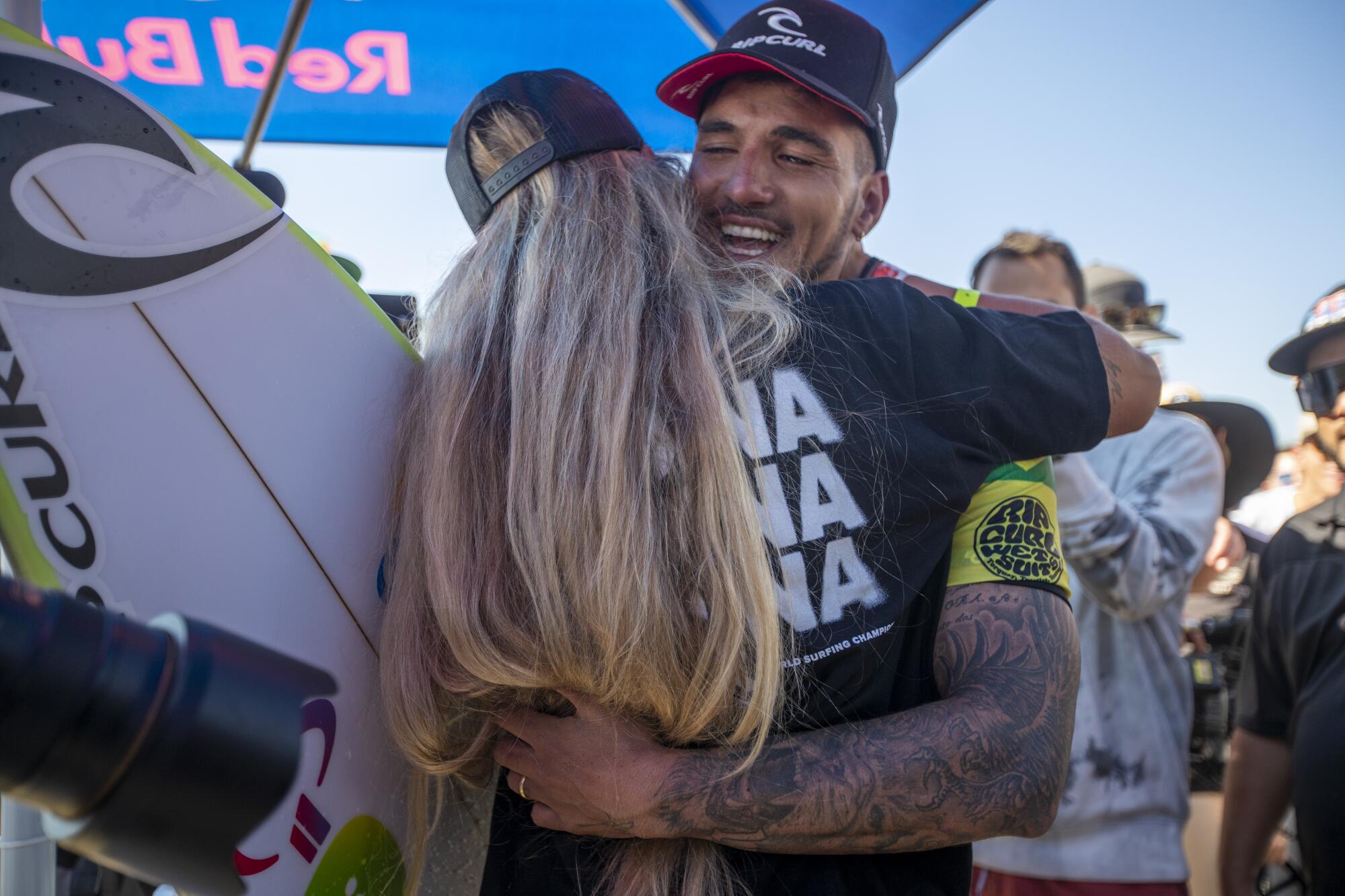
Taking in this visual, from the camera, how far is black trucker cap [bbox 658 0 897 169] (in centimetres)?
188

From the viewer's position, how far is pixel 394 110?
306 centimetres

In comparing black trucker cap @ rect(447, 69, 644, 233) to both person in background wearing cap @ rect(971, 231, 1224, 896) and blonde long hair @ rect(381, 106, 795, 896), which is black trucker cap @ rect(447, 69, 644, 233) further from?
person in background wearing cap @ rect(971, 231, 1224, 896)

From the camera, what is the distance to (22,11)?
53.8 inches

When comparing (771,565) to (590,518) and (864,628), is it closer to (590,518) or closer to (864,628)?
(864,628)

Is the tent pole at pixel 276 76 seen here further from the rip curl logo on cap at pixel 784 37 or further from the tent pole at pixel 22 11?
the rip curl logo on cap at pixel 784 37

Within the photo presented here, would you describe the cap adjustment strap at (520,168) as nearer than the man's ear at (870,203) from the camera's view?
Yes

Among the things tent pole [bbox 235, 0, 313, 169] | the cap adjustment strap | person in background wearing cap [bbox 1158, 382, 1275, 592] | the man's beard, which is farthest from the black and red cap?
tent pole [bbox 235, 0, 313, 169]

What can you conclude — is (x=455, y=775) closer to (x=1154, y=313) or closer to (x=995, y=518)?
(x=995, y=518)

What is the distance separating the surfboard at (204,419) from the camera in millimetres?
992

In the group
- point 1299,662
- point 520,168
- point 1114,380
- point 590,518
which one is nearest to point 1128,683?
point 1299,662

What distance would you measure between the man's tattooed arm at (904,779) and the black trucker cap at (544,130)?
0.88m

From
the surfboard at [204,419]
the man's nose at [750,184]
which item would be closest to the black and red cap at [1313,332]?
the man's nose at [750,184]

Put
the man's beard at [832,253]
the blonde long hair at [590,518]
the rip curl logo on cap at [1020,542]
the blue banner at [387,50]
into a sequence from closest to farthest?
the blonde long hair at [590,518], the rip curl logo on cap at [1020,542], the man's beard at [832,253], the blue banner at [387,50]

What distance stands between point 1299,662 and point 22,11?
324cm
